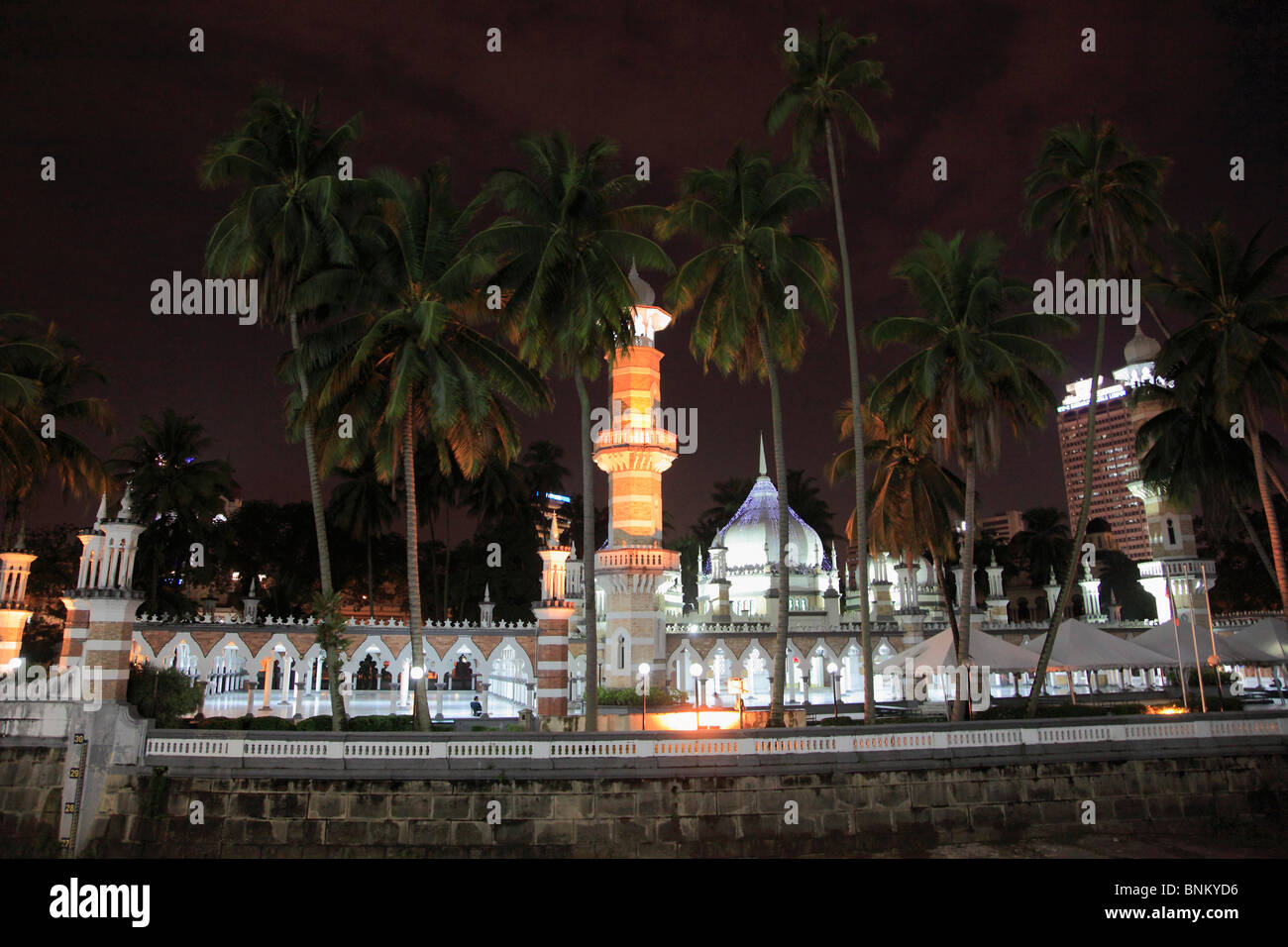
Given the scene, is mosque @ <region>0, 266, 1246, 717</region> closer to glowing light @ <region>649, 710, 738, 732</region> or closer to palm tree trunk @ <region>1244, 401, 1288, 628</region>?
glowing light @ <region>649, 710, 738, 732</region>

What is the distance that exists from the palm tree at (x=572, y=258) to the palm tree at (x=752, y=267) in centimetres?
171

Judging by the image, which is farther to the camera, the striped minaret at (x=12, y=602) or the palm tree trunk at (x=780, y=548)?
the striped minaret at (x=12, y=602)

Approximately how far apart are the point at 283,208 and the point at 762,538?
4617 centimetres

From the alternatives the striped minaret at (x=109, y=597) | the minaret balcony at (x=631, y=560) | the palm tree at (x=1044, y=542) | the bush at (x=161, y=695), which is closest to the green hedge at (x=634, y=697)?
the minaret balcony at (x=631, y=560)

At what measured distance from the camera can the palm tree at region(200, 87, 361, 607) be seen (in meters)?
23.7

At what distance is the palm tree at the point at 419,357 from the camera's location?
2305 centimetres

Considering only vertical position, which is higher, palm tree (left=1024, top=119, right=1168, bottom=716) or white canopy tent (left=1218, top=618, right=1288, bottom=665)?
palm tree (left=1024, top=119, right=1168, bottom=716)

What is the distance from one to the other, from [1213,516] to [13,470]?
153ft

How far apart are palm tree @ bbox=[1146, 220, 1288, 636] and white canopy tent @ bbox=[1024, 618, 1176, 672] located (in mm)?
4831

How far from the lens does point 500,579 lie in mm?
62562

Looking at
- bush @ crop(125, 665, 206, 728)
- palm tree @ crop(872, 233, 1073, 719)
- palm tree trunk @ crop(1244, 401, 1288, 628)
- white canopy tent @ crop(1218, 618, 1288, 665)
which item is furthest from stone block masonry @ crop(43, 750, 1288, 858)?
white canopy tent @ crop(1218, 618, 1288, 665)

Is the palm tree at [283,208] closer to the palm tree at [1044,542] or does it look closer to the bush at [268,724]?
the bush at [268,724]

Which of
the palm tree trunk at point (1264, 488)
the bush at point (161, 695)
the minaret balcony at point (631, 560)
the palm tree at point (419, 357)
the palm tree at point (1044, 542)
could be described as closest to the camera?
the palm tree at point (419, 357)
